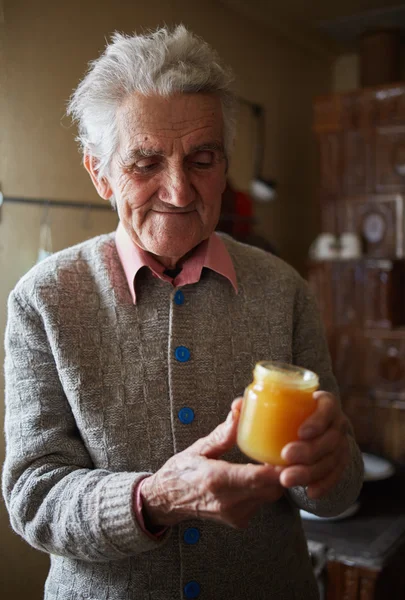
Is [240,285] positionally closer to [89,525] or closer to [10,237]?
[89,525]

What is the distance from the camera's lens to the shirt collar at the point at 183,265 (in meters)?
1.11

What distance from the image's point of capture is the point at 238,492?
0.79m

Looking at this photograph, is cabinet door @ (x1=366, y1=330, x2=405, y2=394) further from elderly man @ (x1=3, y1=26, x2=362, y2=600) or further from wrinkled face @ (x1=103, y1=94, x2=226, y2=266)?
wrinkled face @ (x1=103, y1=94, x2=226, y2=266)

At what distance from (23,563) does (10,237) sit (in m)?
0.75

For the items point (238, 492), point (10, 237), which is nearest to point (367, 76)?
point (10, 237)

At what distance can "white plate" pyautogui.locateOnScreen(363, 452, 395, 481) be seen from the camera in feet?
7.26

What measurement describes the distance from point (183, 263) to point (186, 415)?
0.28 m

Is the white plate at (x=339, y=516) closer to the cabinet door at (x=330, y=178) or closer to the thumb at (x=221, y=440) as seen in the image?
the thumb at (x=221, y=440)

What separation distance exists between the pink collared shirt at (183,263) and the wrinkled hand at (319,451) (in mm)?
399

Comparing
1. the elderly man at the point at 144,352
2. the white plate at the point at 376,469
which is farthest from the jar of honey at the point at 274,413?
the white plate at the point at 376,469

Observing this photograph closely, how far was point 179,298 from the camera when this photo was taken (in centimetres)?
111

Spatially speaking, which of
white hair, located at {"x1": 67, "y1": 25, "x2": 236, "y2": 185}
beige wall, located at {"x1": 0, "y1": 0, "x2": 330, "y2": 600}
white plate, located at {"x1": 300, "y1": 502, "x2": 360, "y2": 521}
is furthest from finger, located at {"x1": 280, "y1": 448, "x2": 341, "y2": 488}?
white plate, located at {"x1": 300, "y1": 502, "x2": 360, "y2": 521}

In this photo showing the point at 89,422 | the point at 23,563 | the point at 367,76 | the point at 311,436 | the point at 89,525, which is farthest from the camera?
the point at 367,76

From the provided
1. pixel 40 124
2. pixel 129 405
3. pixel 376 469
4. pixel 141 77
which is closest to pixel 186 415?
pixel 129 405
